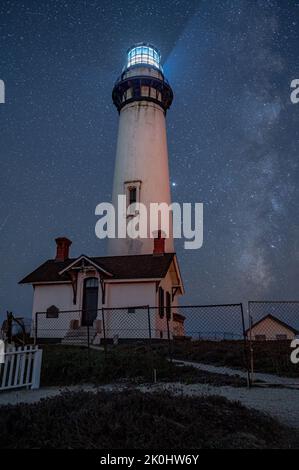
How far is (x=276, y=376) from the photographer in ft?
36.8

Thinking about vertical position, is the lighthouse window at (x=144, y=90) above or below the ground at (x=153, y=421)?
above

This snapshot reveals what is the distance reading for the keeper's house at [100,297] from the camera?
22.3 m

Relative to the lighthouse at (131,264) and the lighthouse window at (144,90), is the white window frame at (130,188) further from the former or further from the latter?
the lighthouse window at (144,90)

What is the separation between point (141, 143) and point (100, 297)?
1297 centimetres

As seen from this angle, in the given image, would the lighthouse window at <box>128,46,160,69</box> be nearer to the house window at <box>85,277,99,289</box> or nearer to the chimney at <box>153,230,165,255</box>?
the chimney at <box>153,230,165,255</box>

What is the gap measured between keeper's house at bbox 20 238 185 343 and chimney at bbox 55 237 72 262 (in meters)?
2.31

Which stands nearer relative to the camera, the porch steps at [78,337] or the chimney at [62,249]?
the porch steps at [78,337]

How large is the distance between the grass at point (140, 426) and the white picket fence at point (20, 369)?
3638 millimetres

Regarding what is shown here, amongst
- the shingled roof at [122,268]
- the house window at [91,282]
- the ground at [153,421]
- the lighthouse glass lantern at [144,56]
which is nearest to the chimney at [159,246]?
the shingled roof at [122,268]

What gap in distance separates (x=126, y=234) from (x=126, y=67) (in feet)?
51.7

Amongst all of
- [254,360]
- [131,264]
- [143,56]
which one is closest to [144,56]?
[143,56]
